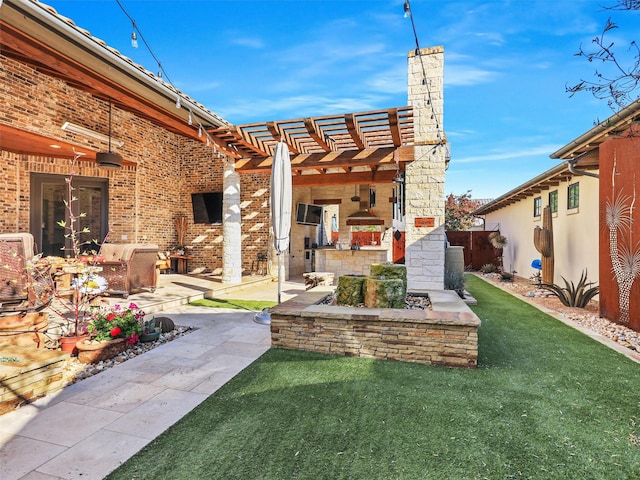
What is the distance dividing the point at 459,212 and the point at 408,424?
73.2ft

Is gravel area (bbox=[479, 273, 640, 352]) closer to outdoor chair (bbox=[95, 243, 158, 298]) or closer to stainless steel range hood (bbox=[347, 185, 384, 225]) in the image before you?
stainless steel range hood (bbox=[347, 185, 384, 225])

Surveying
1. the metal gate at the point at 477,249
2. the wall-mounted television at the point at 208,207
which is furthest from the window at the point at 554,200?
the wall-mounted television at the point at 208,207

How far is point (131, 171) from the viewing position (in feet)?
30.6

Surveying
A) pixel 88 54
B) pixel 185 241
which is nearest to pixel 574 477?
pixel 88 54

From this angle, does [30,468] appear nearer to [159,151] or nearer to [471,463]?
[471,463]

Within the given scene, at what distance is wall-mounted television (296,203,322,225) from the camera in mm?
11727

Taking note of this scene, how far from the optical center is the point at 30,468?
189 cm

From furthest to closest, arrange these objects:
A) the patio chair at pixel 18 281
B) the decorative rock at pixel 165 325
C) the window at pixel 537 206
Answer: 1. the window at pixel 537 206
2. the decorative rock at pixel 165 325
3. the patio chair at pixel 18 281

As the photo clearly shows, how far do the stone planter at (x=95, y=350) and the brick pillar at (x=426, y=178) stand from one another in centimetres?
496

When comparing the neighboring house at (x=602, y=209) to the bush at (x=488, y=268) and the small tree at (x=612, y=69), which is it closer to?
the small tree at (x=612, y=69)

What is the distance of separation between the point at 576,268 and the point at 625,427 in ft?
22.7

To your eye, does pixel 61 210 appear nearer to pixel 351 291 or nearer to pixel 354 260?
pixel 354 260

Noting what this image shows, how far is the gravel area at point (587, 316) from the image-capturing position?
4617 mm

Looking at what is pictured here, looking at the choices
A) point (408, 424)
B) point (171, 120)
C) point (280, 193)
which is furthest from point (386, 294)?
point (171, 120)
